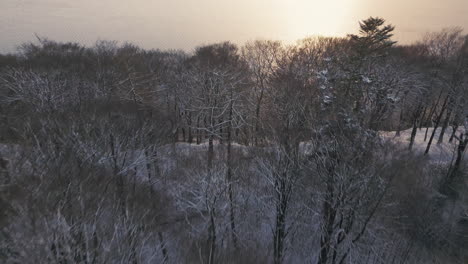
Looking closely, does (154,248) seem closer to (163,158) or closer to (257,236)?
(257,236)

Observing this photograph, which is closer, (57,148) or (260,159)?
(57,148)

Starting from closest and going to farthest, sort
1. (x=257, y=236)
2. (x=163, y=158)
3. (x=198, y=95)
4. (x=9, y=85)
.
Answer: (x=257, y=236) → (x=163, y=158) → (x=9, y=85) → (x=198, y=95)

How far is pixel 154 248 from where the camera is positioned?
363 inches

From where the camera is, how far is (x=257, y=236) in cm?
1324

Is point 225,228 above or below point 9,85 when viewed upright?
below

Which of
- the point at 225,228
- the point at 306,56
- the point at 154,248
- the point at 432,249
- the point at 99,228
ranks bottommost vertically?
the point at 432,249

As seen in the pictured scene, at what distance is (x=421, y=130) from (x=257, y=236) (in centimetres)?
2632

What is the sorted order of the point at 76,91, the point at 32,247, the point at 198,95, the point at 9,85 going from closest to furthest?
the point at 32,247 → the point at 9,85 → the point at 76,91 → the point at 198,95

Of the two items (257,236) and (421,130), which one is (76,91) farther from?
(421,130)

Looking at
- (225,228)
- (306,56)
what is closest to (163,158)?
(225,228)

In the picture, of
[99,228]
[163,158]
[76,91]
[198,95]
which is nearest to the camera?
[99,228]

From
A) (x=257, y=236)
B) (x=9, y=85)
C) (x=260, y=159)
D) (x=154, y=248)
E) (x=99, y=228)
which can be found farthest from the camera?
(x=9, y=85)

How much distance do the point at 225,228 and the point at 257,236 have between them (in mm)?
2013

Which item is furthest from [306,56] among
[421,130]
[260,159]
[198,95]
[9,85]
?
[9,85]
